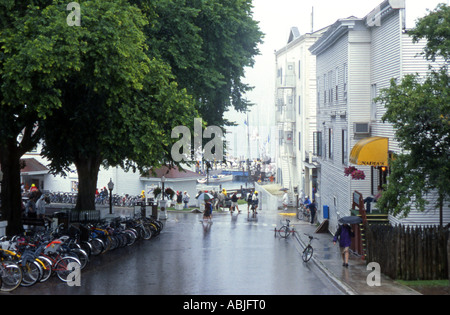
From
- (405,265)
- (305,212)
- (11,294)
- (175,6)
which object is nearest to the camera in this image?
(11,294)

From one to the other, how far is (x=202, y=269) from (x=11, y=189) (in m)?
10.3

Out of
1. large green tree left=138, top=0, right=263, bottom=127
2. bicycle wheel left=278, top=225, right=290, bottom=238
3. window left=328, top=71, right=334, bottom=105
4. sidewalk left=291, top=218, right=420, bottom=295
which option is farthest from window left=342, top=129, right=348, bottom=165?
large green tree left=138, top=0, right=263, bottom=127

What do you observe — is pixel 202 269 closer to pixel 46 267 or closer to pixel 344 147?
pixel 46 267

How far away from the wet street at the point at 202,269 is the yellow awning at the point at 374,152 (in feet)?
15.3

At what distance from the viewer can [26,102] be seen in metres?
22.8

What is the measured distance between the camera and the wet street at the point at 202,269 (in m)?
19.2

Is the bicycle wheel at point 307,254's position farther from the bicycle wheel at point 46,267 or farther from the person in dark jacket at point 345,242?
the bicycle wheel at point 46,267

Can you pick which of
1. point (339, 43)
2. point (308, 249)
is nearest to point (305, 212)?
point (339, 43)

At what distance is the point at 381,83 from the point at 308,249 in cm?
876

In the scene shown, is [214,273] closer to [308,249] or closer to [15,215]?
[308,249]

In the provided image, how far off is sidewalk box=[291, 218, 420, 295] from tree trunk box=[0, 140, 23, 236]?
12.6m

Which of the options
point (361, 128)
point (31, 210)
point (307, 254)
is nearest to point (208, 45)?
point (361, 128)

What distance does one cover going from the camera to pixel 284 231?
3381 cm

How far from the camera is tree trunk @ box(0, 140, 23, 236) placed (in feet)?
93.1
